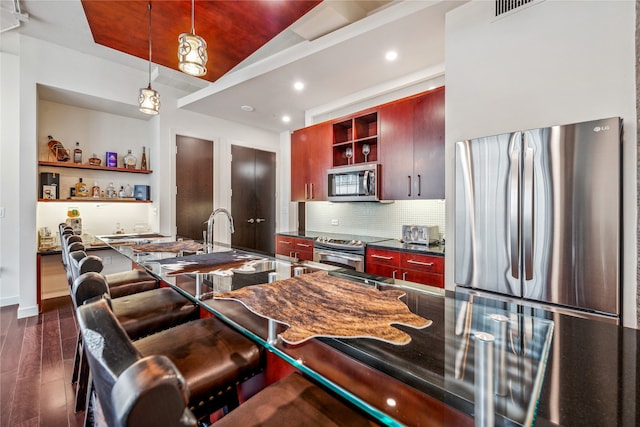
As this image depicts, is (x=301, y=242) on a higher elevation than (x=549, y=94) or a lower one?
lower

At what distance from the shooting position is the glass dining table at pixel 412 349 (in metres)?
0.56

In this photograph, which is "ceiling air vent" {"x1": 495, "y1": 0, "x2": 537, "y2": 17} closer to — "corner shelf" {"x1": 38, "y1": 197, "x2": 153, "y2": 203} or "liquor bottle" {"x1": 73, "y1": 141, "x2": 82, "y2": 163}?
"corner shelf" {"x1": 38, "y1": 197, "x2": 153, "y2": 203}

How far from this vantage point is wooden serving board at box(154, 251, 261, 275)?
1624 millimetres

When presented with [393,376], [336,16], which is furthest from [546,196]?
[336,16]

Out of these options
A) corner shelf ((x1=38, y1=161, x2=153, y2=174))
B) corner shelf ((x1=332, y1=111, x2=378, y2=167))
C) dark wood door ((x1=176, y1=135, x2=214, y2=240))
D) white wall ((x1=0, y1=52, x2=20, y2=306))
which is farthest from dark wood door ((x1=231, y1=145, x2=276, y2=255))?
white wall ((x1=0, y1=52, x2=20, y2=306))

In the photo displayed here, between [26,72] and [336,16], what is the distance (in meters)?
3.65

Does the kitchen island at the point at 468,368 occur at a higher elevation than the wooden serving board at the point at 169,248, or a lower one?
lower

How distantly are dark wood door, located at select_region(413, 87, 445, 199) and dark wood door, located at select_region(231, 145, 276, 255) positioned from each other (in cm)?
322

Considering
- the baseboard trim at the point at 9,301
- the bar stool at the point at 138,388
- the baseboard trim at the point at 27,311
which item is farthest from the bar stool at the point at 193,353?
the baseboard trim at the point at 9,301

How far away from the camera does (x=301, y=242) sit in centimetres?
385

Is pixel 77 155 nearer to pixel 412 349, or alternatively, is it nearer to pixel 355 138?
pixel 355 138

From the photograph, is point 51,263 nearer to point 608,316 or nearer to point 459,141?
point 459,141

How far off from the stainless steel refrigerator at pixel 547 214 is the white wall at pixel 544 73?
0.53 ft

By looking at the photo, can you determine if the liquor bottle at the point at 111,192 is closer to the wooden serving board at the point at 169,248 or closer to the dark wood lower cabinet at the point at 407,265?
the wooden serving board at the point at 169,248
